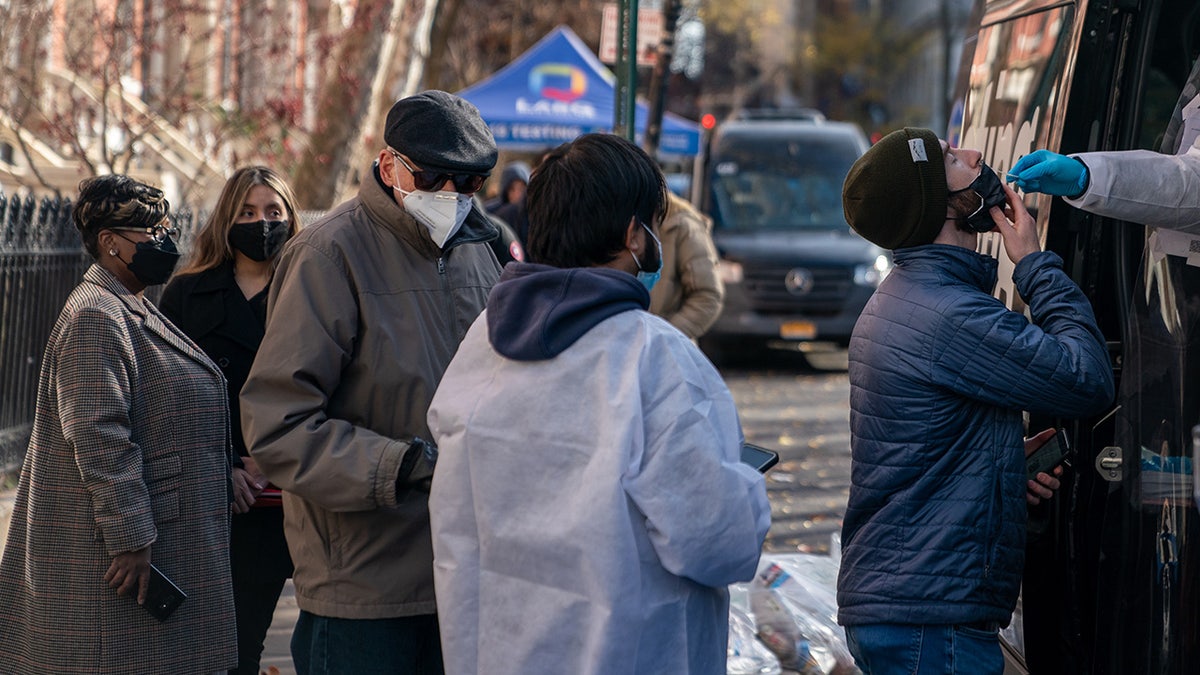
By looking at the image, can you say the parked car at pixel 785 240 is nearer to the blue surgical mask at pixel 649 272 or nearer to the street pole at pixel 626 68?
the street pole at pixel 626 68

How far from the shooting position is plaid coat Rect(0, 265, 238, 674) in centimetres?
363

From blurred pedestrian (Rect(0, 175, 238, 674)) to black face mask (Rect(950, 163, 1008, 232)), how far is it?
77.7 inches

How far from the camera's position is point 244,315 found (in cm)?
463

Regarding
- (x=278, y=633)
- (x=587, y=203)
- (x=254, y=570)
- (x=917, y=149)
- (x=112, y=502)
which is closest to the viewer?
(x=587, y=203)

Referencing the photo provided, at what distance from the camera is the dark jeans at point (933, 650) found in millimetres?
3174

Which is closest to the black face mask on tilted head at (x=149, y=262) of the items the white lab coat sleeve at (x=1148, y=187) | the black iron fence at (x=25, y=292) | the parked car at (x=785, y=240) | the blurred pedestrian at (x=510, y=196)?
the white lab coat sleeve at (x=1148, y=187)

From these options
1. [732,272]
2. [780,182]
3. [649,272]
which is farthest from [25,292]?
[780,182]

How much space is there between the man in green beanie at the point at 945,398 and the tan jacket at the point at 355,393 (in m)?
0.96

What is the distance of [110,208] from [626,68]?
4.92 meters

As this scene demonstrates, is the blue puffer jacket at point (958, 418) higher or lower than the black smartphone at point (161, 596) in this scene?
higher

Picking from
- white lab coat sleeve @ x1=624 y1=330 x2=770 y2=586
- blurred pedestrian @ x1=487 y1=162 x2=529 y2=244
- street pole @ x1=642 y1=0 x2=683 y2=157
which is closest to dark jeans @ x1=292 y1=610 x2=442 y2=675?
white lab coat sleeve @ x1=624 y1=330 x2=770 y2=586

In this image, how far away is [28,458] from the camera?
3814 mm

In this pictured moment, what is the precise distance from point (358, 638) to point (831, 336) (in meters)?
13.8

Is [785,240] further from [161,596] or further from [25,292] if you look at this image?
[161,596]
